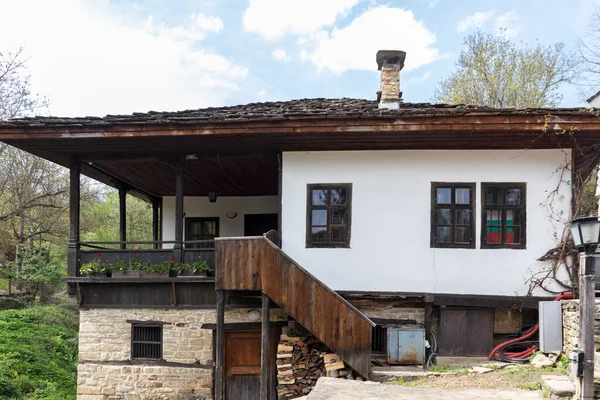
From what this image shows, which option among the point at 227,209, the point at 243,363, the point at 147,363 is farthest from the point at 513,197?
the point at 227,209

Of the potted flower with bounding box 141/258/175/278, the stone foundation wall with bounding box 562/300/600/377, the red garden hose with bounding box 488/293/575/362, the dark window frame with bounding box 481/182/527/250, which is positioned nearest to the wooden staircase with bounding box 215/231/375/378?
the potted flower with bounding box 141/258/175/278

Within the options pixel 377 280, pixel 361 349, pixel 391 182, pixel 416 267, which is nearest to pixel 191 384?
pixel 361 349

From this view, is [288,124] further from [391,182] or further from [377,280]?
[377,280]

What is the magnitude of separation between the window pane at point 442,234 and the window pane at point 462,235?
142mm

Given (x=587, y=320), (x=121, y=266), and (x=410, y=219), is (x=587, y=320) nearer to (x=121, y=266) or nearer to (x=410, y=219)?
(x=410, y=219)

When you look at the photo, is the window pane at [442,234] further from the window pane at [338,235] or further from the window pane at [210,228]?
the window pane at [210,228]

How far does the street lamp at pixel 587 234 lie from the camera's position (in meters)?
4.70

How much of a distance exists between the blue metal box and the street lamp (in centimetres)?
338

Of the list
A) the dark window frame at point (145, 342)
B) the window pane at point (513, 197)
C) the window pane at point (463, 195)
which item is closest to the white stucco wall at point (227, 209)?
the dark window frame at point (145, 342)

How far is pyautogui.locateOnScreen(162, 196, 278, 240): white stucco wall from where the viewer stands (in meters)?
12.9

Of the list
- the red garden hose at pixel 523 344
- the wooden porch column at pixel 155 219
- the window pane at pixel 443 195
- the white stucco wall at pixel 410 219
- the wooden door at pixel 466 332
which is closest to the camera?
the red garden hose at pixel 523 344

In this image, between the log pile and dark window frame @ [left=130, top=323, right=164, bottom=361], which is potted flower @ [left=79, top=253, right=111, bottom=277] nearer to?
dark window frame @ [left=130, top=323, right=164, bottom=361]

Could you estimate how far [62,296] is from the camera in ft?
67.4

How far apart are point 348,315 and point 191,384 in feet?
12.1
